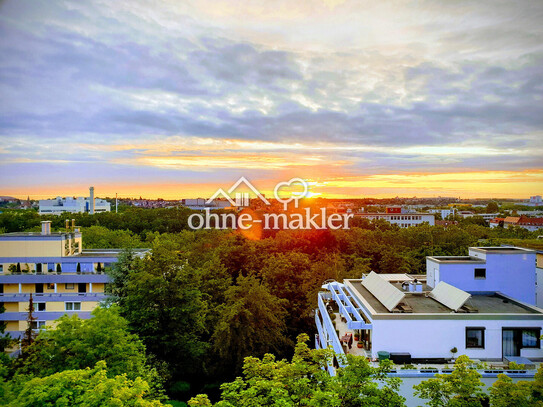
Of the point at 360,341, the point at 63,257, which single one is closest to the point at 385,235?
the point at 360,341

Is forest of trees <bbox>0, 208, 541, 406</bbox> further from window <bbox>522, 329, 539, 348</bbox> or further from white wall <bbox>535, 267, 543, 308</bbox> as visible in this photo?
white wall <bbox>535, 267, 543, 308</bbox>

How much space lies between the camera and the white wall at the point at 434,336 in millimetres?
13172

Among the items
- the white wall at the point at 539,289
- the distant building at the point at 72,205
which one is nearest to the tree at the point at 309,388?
the white wall at the point at 539,289

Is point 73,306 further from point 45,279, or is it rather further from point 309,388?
point 309,388

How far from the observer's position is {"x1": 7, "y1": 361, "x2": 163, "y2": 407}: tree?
27.4 ft

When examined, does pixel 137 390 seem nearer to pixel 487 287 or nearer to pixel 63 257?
pixel 487 287

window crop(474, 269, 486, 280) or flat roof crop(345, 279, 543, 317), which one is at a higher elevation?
window crop(474, 269, 486, 280)

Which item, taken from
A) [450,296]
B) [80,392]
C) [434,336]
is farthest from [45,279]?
[450,296]

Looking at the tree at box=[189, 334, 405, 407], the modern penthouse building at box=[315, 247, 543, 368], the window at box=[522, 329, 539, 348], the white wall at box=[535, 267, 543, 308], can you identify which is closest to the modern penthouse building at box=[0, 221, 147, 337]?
the modern penthouse building at box=[315, 247, 543, 368]

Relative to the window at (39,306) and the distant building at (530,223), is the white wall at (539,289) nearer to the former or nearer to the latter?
the window at (39,306)

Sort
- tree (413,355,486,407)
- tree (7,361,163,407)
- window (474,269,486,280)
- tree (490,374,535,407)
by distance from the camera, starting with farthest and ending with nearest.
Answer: window (474,269,486,280), tree (413,355,486,407), tree (7,361,163,407), tree (490,374,535,407)

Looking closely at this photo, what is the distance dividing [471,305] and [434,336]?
2.95m

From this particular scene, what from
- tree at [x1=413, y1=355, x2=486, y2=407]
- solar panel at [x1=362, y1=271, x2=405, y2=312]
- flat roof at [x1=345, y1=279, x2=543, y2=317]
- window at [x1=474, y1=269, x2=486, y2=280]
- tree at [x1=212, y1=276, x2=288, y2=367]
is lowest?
tree at [x1=212, y1=276, x2=288, y2=367]

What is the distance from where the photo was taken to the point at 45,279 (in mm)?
23578
